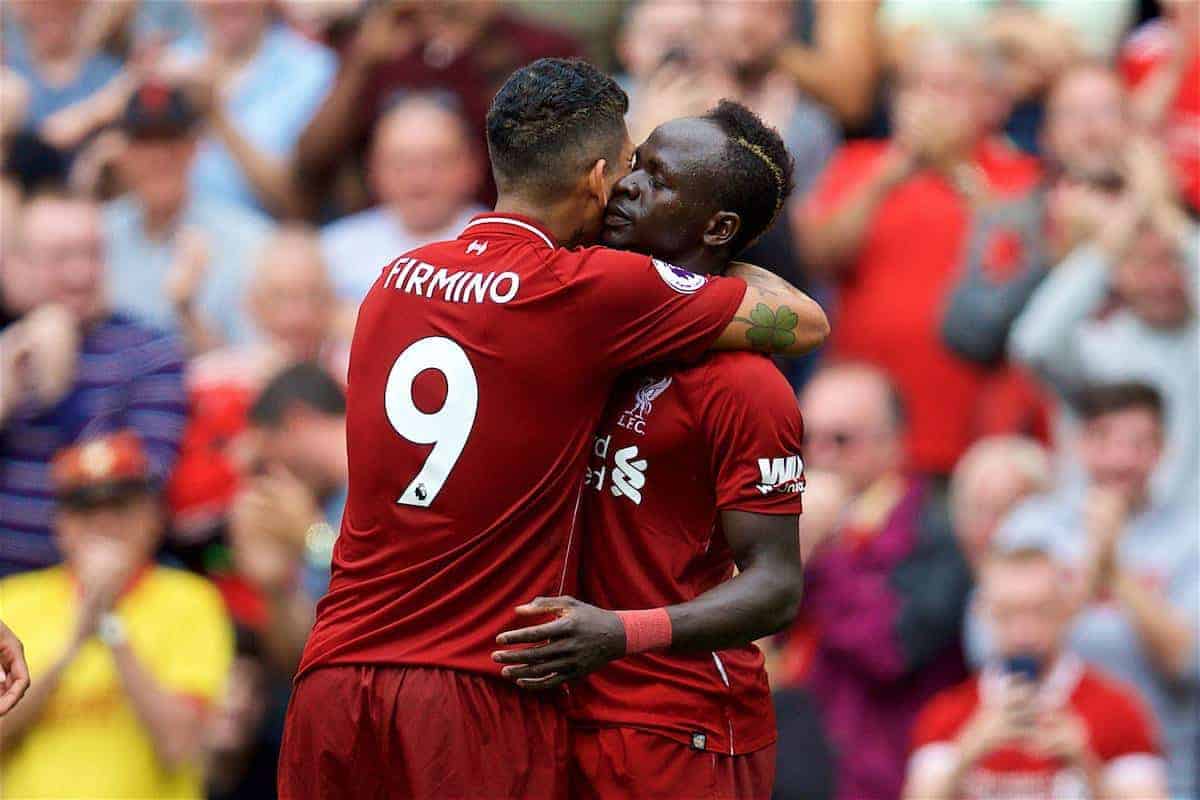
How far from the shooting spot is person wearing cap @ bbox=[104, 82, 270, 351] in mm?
9453

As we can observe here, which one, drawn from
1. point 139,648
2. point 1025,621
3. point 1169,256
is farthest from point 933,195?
point 139,648

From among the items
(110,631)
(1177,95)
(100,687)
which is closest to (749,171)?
(110,631)

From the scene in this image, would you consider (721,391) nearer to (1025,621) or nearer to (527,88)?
(527,88)

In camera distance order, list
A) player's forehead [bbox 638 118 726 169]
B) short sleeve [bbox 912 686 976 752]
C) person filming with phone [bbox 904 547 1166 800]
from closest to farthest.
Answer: player's forehead [bbox 638 118 726 169], person filming with phone [bbox 904 547 1166 800], short sleeve [bbox 912 686 976 752]

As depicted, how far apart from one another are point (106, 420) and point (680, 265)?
11.6 feet

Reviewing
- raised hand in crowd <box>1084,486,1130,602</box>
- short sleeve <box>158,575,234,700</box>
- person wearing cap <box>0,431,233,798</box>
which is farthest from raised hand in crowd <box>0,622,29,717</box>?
raised hand in crowd <box>1084,486,1130,602</box>

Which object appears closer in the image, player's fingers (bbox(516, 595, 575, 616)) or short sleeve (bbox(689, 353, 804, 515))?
player's fingers (bbox(516, 595, 575, 616))

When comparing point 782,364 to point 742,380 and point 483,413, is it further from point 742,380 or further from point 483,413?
point 483,413

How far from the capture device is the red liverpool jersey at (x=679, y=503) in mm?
4953

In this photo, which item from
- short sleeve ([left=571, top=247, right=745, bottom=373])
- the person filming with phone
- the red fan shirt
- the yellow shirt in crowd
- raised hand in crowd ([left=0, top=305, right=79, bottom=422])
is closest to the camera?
short sleeve ([left=571, top=247, right=745, bottom=373])

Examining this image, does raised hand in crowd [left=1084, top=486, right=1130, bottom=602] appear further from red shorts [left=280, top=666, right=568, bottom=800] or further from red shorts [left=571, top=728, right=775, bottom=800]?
red shorts [left=280, top=666, right=568, bottom=800]

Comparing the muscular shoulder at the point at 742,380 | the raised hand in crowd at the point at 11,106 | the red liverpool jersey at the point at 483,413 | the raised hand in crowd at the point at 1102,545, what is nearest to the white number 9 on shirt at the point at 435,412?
the red liverpool jersey at the point at 483,413

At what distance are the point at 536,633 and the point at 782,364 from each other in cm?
435

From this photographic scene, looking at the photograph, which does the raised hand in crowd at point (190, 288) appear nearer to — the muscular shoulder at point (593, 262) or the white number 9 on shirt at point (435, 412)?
the white number 9 on shirt at point (435, 412)
